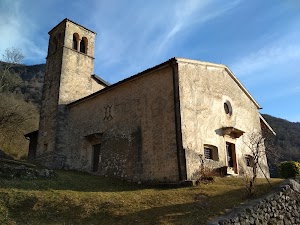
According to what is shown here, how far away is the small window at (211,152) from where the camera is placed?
15078mm

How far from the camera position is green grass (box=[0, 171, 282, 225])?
888 centimetres

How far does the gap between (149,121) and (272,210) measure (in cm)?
723

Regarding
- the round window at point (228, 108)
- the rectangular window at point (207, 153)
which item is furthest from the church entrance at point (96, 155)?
the round window at point (228, 108)

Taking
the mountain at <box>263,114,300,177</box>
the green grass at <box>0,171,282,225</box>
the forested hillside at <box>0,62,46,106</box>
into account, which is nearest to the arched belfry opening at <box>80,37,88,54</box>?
the forested hillside at <box>0,62,46,106</box>

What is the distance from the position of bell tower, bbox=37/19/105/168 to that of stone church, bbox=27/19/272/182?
73 mm

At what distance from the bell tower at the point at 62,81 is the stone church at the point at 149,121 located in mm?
73

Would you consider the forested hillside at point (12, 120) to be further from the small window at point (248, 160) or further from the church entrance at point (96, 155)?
the small window at point (248, 160)

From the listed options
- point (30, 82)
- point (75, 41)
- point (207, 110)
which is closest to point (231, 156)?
point (207, 110)

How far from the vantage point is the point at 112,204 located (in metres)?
10.1

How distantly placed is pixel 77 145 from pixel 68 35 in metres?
9.11

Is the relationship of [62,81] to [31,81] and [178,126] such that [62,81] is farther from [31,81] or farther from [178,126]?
[31,81]

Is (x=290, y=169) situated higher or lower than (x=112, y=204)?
higher

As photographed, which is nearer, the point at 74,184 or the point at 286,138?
the point at 74,184

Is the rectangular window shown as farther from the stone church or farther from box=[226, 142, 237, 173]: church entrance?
box=[226, 142, 237, 173]: church entrance
